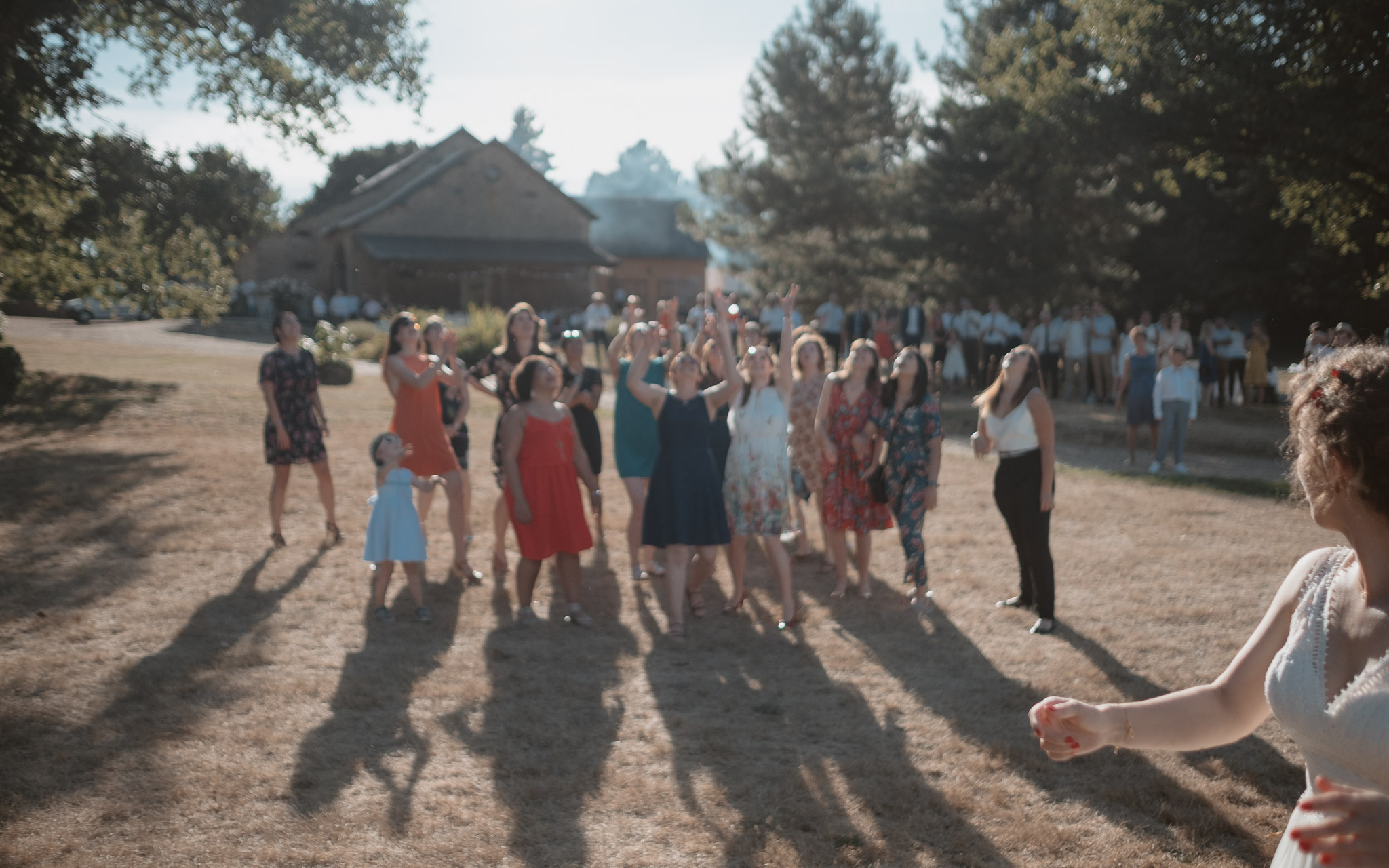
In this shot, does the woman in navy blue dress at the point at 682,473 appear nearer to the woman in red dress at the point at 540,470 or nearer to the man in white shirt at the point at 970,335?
the woman in red dress at the point at 540,470

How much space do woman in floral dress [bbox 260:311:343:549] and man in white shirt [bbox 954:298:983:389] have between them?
16.6 m

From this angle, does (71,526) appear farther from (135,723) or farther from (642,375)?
(642,375)

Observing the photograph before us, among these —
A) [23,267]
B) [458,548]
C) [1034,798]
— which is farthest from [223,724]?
[23,267]

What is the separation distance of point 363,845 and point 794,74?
3765 cm

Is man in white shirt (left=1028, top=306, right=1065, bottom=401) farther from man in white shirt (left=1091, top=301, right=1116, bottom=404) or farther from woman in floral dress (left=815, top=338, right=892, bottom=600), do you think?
woman in floral dress (left=815, top=338, right=892, bottom=600)

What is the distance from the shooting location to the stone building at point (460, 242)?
4359 cm

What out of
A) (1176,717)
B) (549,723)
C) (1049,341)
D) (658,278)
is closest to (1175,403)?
(1049,341)

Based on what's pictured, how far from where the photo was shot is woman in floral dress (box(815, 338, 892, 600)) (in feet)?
24.2

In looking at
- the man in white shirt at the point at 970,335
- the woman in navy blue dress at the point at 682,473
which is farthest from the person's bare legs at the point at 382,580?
the man in white shirt at the point at 970,335

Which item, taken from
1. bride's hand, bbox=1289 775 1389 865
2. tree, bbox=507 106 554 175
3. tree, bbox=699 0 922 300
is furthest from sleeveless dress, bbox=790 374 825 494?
tree, bbox=507 106 554 175

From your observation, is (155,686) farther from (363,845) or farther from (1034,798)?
(1034,798)

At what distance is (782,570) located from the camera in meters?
6.74

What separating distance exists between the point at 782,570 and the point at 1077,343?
50.9 ft

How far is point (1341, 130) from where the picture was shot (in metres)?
13.1
